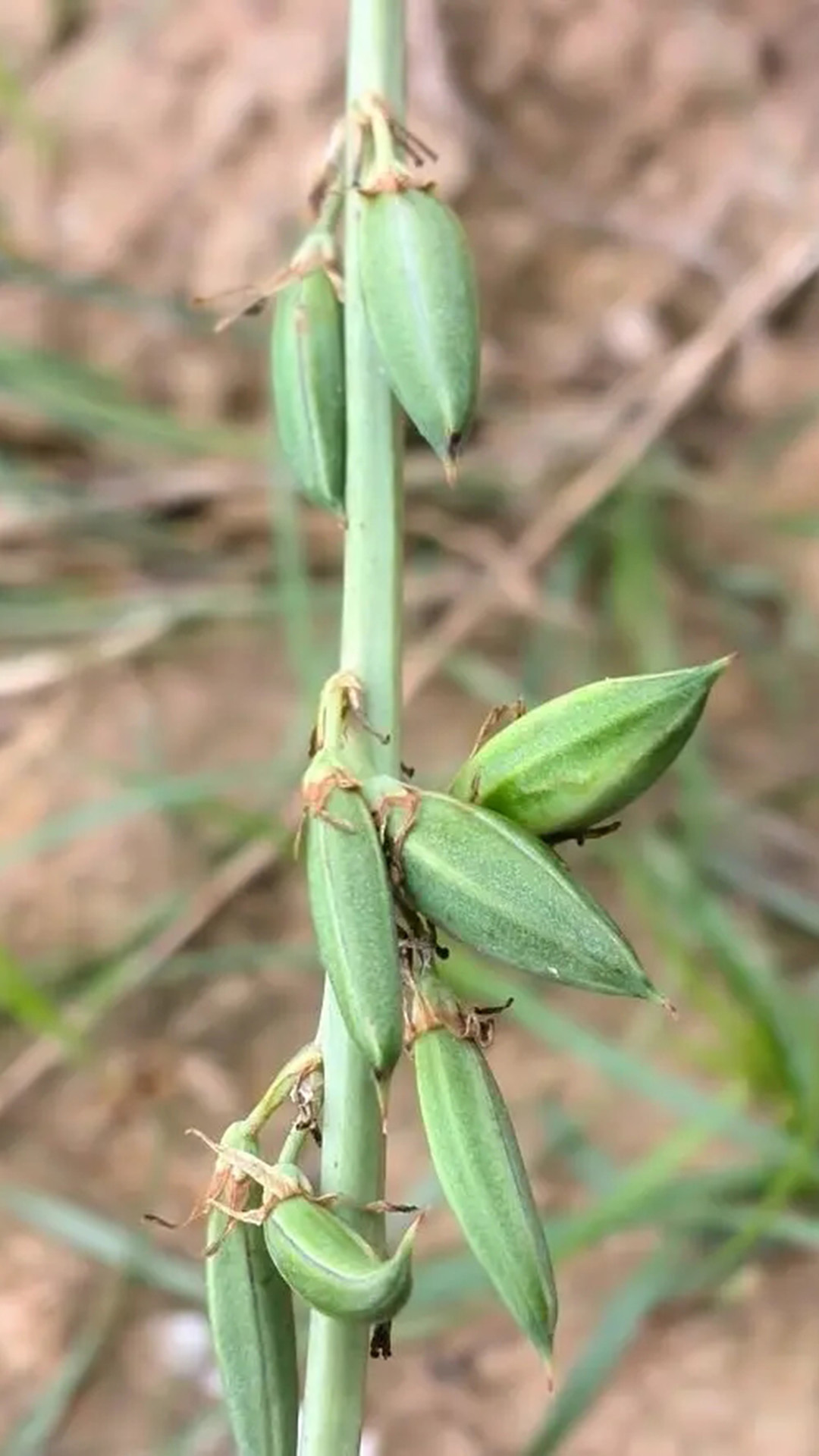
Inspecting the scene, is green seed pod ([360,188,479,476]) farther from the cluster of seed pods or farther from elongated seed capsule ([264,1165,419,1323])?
elongated seed capsule ([264,1165,419,1323])

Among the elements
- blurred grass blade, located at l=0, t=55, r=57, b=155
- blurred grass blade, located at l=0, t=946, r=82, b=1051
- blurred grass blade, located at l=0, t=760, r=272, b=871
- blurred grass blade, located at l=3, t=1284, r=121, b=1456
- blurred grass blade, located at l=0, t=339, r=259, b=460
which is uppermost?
blurred grass blade, located at l=0, t=55, r=57, b=155

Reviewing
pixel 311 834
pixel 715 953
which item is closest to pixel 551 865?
pixel 311 834

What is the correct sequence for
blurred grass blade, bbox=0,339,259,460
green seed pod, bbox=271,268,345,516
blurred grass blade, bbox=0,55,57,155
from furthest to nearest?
blurred grass blade, bbox=0,55,57,155, blurred grass blade, bbox=0,339,259,460, green seed pod, bbox=271,268,345,516

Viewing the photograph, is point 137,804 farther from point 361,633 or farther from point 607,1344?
point 361,633

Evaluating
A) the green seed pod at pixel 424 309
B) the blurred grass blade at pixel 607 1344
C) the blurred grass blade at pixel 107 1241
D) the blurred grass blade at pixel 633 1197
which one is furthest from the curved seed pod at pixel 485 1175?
the blurred grass blade at pixel 107 1241

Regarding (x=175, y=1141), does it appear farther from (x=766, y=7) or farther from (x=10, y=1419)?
(x=766, y=7)

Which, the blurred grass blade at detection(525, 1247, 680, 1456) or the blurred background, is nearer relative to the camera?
the blurred grass blade at detection(525, 1247, 680, 1456)

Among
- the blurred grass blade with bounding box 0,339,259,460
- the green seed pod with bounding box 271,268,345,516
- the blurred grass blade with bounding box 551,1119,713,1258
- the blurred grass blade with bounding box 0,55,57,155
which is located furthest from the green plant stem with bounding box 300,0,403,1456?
the blurred grass blade with bounding box 0,55,57,155

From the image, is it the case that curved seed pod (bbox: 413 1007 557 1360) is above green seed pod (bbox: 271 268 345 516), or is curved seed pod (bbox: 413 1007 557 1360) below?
below
